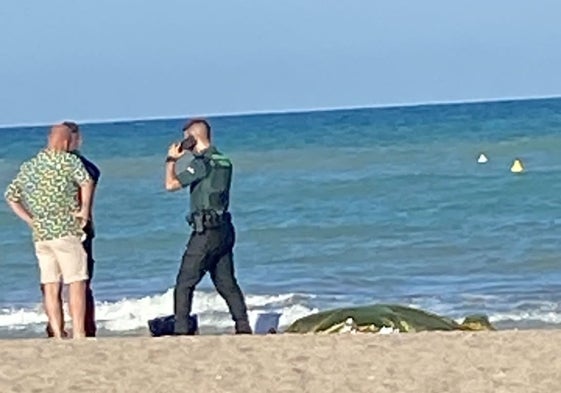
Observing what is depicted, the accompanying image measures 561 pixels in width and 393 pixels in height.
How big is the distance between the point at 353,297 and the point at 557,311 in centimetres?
270

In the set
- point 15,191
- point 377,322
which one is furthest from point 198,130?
point 377,322

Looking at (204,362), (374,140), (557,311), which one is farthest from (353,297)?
(374,140)

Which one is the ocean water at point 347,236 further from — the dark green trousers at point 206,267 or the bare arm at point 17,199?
the bare arm at point 17,199

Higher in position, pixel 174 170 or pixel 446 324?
pixel 174 170

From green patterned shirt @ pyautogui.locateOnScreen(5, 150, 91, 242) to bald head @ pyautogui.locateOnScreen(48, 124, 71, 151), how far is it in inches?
1.4

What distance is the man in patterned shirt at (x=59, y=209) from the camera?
9.19 meters

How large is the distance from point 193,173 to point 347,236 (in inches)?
576

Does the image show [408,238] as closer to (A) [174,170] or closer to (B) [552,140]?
(A) [174,170]

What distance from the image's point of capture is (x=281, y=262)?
20.9 m

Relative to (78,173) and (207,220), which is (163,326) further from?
(78,173)

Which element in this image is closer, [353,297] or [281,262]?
[353,297]

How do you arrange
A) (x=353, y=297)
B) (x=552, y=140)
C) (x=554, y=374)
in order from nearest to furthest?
(x=554, y=374) < (x=353, y=297) < (x=552, y=140)

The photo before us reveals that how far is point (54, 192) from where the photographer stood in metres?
9.17

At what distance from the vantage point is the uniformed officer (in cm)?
952
